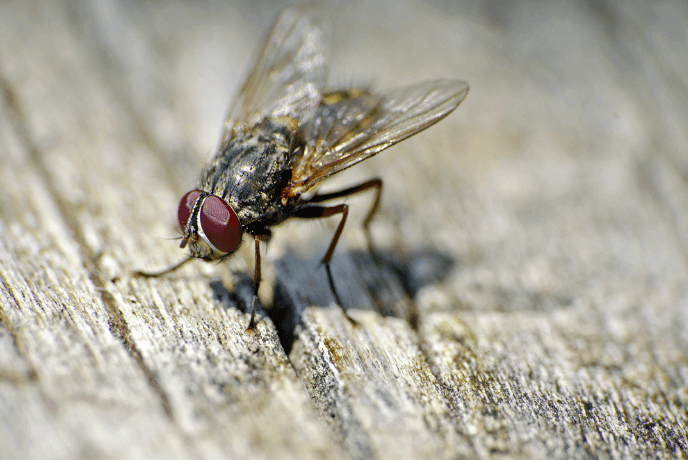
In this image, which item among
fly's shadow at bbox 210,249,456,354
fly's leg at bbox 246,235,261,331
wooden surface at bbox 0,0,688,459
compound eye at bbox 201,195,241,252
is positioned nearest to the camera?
wooden surface at bbox 0,0,688,459

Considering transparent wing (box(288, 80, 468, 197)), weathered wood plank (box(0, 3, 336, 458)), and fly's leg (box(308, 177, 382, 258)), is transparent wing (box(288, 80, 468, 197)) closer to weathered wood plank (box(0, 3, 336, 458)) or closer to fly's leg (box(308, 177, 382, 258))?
fly's leg (box(308, 177, 382, 258))

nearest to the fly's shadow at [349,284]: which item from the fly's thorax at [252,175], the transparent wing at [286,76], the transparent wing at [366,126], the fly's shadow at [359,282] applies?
the fly's shadow at [359,282]

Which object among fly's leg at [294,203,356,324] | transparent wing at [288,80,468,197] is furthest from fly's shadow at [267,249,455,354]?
transparent wing at [288,80,468,197]

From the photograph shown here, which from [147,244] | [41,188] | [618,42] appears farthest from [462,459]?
[618,42]

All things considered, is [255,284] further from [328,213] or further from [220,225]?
[328,213]

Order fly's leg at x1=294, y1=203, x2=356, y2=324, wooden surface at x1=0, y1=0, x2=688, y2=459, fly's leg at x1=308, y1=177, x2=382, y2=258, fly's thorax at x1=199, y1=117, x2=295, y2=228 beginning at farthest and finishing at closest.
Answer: fly's leg at x1=308, y1=177, x2=382, y2=258 → fly's leg at x1=294, y1=203, x2=356, y2=324 → fly's thorax at x1=199, y1=117, x2=295, y2=228 → wooden surface at x1=0, y1=0, x2=688, y2=459

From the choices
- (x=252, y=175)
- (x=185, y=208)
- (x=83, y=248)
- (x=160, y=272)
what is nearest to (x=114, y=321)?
(x=160, y=272)
